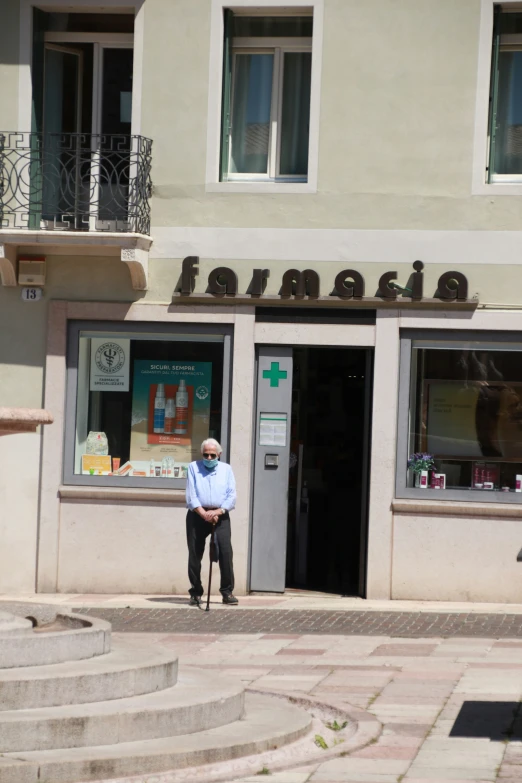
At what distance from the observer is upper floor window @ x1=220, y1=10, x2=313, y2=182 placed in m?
15.8

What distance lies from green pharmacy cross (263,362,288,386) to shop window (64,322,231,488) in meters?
0.50

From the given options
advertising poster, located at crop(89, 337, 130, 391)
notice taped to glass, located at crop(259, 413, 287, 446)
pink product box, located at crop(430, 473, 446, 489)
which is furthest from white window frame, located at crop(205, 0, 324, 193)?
pink product box, located at crop(430, 473, 446, 489)

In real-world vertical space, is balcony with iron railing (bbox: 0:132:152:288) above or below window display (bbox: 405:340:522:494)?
above

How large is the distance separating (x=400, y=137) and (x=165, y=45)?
2783 mm

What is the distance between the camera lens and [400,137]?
15.3 metres

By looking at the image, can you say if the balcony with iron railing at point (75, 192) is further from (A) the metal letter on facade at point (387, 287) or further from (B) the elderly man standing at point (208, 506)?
(A) the metal letter on facade at point (387, 287)

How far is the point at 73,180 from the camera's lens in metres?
15.8

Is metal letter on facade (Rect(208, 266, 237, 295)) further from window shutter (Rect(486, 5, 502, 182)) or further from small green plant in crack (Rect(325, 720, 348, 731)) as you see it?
small green plant in crack (Rect(325, 720, 348, 731))

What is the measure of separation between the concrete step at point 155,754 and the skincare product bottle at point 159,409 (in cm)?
776

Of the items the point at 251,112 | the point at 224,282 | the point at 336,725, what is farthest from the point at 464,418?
the point at 336,725

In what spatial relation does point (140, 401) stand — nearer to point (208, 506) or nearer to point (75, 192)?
point (208, 506)

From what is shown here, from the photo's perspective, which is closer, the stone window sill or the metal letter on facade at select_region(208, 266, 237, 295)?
the metal letter on facade at select_region(208, 266, 237, 295)

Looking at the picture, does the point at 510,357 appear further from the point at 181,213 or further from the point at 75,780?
the point at 75,780

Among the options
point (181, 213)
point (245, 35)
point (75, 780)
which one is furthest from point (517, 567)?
point (75, 780)
